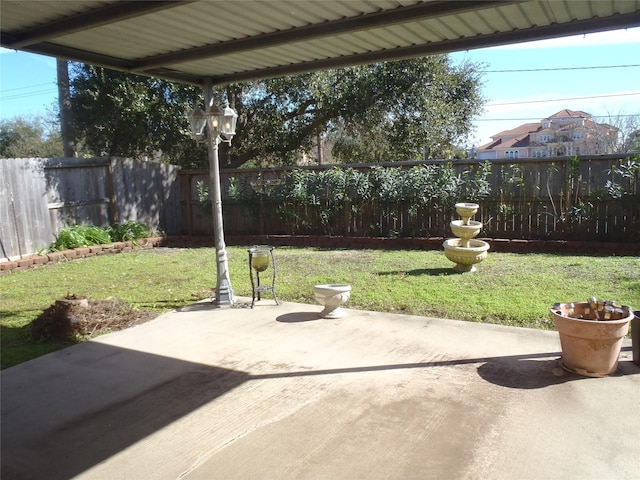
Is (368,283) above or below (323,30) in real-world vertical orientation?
below

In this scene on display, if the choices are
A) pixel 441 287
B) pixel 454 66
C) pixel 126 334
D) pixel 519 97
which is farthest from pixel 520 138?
pixel 126 334

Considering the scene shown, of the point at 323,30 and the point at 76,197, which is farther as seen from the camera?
the point at 76,197

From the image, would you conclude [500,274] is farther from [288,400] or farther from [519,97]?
[519,97]

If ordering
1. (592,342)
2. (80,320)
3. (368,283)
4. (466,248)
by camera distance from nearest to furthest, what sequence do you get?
(592,342)
(80,320)
(368,283)
(466,248)

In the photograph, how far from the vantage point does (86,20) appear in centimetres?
386

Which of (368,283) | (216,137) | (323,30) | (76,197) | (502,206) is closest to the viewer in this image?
(323,30)

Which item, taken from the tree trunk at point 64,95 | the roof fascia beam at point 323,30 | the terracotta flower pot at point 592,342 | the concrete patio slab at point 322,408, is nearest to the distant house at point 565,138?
the tree trunk at point 64,95

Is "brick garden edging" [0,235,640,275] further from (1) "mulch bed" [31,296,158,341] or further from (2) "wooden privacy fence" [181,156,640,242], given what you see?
(1) "mulch bed" [31,296,158,341]

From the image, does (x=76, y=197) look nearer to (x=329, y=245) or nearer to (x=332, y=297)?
(x=329, y=245)

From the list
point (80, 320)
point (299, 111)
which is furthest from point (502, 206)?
point (80, 320)

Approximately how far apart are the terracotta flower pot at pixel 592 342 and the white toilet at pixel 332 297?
7.38 feet

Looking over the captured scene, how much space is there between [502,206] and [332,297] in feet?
18.8

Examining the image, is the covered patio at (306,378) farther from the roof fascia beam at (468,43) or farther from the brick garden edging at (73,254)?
the brick garden edging at (73,254)

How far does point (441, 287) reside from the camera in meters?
6.45
